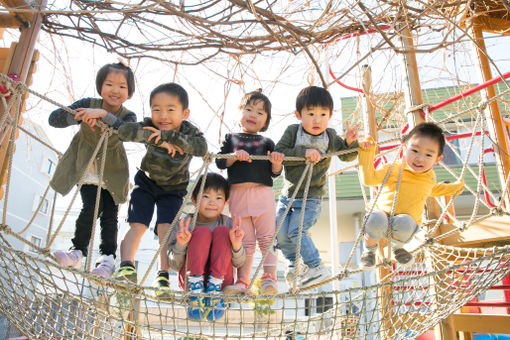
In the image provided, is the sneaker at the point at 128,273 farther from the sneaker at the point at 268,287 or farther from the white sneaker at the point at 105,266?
the sneaker at the point at 268,287

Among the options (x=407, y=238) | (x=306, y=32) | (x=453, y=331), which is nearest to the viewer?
(x=407, y=238)

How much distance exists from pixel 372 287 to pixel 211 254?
571mm

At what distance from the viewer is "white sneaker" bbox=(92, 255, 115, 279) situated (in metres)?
1.47

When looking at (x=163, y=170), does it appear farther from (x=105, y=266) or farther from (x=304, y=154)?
(x=304, y=154)

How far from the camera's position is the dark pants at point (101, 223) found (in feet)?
5.31

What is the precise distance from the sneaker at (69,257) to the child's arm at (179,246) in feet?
1.04

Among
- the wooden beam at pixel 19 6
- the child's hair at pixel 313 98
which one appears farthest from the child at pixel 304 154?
the wooden beam at pixel 19 6

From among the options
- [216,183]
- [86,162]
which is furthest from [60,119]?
[216,183]

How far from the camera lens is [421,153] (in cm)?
170

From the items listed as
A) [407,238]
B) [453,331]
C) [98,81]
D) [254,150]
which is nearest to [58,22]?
[98,81]

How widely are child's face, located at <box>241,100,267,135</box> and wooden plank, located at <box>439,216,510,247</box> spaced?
1.04 metres

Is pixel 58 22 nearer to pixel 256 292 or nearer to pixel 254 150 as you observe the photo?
pixel 254 150

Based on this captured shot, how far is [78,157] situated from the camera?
167 cm

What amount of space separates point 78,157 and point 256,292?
878 mm
